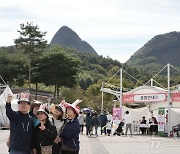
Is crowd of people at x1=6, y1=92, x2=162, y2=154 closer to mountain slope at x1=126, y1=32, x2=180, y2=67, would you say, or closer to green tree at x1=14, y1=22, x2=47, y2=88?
green tree at x1=14, y1=22, x2=47, y2=88

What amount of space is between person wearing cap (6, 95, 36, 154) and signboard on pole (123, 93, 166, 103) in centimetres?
1915

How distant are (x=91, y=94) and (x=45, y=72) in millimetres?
14974

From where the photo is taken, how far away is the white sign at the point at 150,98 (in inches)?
939

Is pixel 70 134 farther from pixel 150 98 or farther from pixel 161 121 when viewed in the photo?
pixel 150 98

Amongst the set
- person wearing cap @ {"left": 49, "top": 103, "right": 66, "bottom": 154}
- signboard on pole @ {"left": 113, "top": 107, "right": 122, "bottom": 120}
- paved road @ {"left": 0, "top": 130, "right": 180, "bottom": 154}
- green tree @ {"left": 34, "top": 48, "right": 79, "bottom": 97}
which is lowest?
paved road @ {"left": 0, "top": 130, "right": 180, "bottom": 154}

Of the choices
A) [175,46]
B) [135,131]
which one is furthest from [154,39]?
[135,131]

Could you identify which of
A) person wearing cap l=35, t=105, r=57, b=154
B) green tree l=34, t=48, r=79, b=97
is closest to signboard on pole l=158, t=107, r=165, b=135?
person wearing cap l=35, t=105, r=57, b=154

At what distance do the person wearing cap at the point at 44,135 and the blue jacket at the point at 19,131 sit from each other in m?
0.12

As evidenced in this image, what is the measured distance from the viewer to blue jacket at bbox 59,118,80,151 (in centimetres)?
562

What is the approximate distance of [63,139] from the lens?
18.5ft

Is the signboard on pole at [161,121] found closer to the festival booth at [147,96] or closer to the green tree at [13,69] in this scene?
the festival booth at [147,96]

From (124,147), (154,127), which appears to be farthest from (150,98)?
(124,147)

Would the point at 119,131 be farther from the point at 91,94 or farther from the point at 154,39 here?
the point at 154,39

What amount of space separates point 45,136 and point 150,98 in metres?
19.8
